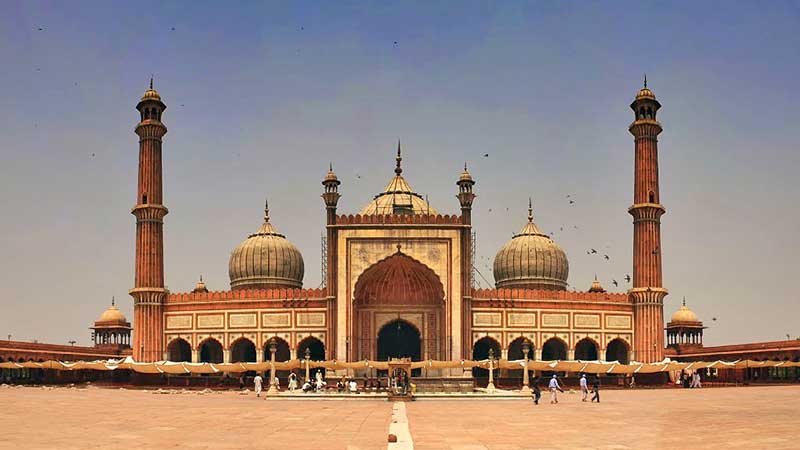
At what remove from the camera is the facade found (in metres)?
57.3

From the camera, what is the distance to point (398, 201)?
218ft

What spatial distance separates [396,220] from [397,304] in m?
5.20

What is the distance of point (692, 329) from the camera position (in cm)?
7569

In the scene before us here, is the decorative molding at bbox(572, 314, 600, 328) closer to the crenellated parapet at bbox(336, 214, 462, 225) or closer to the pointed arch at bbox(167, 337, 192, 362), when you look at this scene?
the crenellated parapet at bbox(336, 214, 462, 225)

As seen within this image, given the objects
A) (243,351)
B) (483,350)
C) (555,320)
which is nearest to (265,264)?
(243,351)

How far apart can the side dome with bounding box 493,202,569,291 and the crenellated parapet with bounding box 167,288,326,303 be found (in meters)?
16.4

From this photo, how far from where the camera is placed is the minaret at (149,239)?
60.1 metres

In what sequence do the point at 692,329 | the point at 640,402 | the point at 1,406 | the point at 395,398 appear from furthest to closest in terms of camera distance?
the point at 692,329, the point at 395,398, the point at 640,402, the point at 1,406

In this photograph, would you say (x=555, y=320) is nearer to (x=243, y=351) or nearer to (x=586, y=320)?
(x=586, y=320)

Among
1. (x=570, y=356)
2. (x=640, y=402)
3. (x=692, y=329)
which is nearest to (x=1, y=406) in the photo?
(x=640, y=402)

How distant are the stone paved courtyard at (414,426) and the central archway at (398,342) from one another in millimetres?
26159

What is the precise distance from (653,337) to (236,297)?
2543 centimetres

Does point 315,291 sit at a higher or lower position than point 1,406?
higher

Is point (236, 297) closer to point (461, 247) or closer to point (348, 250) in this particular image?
point (348, 250)
